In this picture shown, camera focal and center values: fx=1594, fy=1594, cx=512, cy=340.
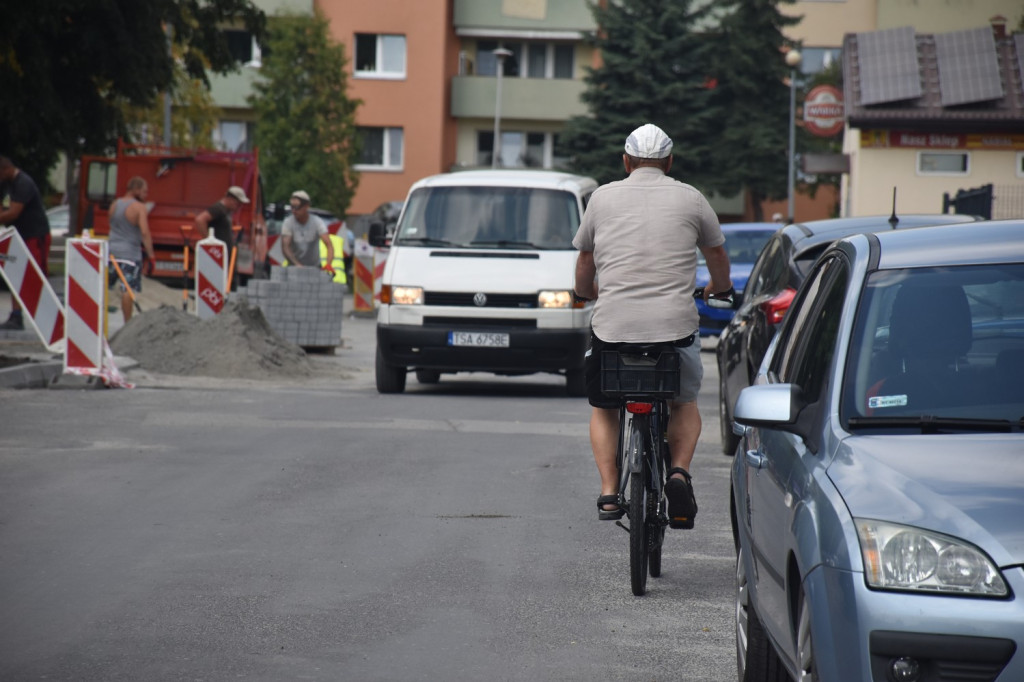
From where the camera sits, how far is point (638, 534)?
6.38 m

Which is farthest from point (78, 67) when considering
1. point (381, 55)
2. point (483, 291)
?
point (381, 55)

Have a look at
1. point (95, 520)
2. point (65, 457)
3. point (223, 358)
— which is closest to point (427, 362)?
point (223, 358)

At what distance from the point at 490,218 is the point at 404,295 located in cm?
131

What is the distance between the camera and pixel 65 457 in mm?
10180

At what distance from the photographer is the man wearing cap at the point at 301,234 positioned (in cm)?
2088

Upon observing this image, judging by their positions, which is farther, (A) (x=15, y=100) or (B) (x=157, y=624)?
(A) (x=15, y=100)

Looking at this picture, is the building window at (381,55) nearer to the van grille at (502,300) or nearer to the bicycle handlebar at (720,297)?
the van grille at (502,300)

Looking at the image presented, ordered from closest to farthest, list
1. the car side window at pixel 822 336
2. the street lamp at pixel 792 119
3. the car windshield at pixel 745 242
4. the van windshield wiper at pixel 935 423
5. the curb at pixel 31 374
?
the van windshield wiper at pixel 935 423, the car side window at pixel 822 336, the curb at pixel 31 374, the car windshield at pixel 745 242, the street lamp at pixel 792 119

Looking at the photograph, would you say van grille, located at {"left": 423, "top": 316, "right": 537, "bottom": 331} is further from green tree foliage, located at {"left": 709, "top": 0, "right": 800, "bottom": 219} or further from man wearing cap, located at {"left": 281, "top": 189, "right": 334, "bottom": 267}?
green tree foliage, located at {"left": 709, "top": 0, "right": 800, "bottom": 219}

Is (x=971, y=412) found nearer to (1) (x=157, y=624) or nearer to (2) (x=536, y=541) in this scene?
(1) (x=157, y=624)

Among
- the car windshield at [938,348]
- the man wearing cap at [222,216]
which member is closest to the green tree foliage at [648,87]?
the man wearing cap at [222,216]

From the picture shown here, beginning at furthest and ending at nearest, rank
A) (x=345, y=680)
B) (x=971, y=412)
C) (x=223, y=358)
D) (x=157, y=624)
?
(x=223, y=358), (x=157, y=624), (x=345, y=680), (x=971, y=412)

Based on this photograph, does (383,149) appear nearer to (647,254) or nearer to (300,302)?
(300,302)

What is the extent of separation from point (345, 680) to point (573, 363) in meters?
10.1
